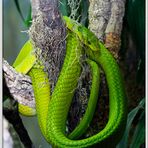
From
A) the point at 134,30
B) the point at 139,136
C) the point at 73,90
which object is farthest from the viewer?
the point at 134,30

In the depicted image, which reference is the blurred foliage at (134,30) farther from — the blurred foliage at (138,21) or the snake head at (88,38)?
the snake head at (88,38)

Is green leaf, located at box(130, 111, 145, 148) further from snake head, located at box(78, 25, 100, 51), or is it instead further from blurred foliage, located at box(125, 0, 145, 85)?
snake head, located at box(78, 25, 100, 51)

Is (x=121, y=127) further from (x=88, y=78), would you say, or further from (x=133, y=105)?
(x=133, y=105)

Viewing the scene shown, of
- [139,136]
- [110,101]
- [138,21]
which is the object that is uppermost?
[138,21]

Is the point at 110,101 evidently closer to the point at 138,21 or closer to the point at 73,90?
the point at 73,90

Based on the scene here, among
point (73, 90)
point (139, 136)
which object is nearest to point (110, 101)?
point (73, 90)

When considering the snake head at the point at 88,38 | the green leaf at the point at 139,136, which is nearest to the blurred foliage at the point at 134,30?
the green leaf at the point at 139,136

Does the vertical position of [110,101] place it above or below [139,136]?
above

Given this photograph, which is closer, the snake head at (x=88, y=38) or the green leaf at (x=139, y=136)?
the snake head at (x=88, y=38)
